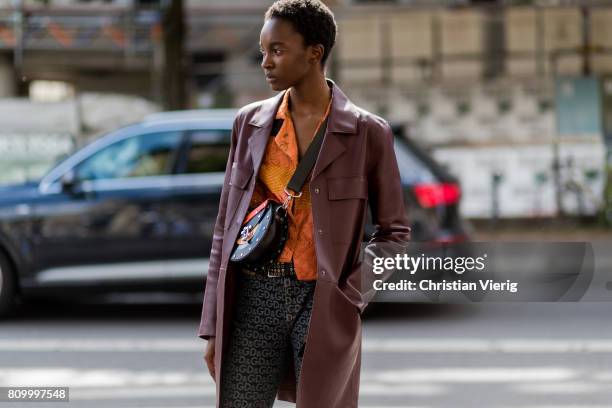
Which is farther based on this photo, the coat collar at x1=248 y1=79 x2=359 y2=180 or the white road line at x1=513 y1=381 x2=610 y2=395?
the white road line at x1=513 y1=381 x2=610 y2=395

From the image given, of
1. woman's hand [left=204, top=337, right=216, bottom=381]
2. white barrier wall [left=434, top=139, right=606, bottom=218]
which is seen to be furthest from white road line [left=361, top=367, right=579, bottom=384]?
white barrier wall [left=434, top=139, right=606, bottom=218]

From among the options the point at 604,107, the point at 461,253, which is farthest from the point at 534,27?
the point at 461,253

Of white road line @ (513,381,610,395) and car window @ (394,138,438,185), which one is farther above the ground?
car window @ (394,138,438,185)

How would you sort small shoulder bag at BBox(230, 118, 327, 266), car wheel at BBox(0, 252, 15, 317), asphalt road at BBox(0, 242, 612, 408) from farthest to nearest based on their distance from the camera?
car wheel at BBox(0, 252, 15, 317)
asphalt road at BBox(0, 242, 612, 408)
small shoulder bag at BBox(230, 118, 327, 266)

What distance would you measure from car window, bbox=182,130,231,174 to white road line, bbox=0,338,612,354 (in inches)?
54.3

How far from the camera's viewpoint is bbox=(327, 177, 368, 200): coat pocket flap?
2.60 meters

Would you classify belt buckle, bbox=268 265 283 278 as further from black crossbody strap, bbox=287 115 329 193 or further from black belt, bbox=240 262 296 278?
black crossbody strap, bbox=287 115 329 193

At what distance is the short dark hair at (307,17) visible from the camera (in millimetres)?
2596

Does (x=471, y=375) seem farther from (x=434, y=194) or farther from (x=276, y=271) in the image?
(x=276, y=271)

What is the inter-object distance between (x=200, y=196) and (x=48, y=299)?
2.05 m

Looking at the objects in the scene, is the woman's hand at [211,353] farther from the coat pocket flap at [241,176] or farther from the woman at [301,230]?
the coat pocket flap at [241,176]

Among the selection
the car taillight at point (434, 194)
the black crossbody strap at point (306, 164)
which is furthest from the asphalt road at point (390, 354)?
the black crossbody strap at point (306, 164)

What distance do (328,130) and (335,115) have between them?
5 centimetres

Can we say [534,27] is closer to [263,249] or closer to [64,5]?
[64,5]
